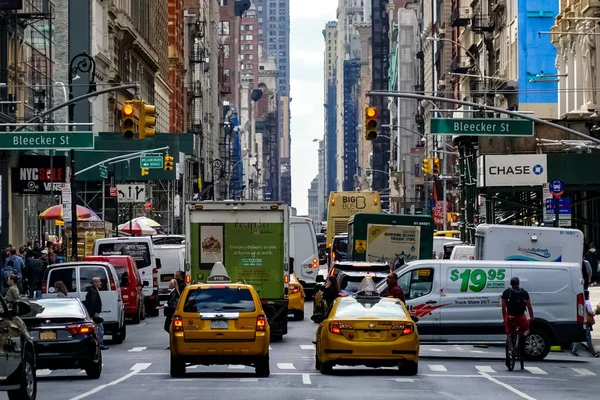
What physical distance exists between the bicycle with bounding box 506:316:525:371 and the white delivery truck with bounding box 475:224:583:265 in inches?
328

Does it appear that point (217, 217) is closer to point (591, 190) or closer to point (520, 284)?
point (520, 284)

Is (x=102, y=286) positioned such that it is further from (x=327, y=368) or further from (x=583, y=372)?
(x=583, y=372)

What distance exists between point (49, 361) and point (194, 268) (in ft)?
29.1

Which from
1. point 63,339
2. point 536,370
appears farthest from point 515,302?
point 63,339

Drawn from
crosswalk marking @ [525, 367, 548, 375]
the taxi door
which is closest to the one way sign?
the taxi door

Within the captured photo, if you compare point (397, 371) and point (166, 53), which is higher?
point (166, 53)

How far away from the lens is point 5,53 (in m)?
54.1

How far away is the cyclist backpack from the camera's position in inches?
990

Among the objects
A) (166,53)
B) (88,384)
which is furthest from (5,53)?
(166,53)

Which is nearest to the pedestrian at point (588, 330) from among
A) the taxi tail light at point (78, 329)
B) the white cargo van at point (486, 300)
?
the white cargo van at point (486, 300)

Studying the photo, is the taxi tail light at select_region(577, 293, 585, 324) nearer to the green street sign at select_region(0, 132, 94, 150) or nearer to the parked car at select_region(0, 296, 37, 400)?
the parked car at select_region(0, 296, 37, 400)

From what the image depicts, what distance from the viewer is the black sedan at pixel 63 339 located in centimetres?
2283

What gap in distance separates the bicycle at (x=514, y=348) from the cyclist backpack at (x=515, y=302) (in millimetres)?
155

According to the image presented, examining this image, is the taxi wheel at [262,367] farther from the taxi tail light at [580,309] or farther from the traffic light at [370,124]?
the traffic light at [370,124]
